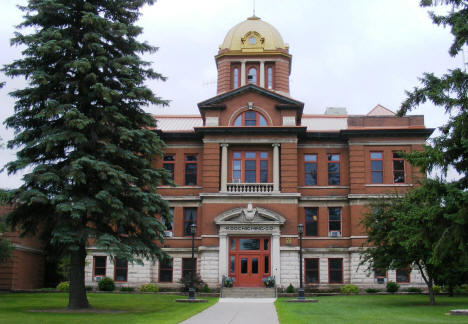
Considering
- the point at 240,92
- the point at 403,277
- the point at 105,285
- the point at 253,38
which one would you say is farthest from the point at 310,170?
the point at 105,285

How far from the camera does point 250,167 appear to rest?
4084 centimetres

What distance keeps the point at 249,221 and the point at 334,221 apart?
6533mm

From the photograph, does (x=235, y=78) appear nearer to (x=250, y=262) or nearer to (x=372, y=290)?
(x=250, y=262)

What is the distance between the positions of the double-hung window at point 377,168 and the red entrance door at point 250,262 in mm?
8921

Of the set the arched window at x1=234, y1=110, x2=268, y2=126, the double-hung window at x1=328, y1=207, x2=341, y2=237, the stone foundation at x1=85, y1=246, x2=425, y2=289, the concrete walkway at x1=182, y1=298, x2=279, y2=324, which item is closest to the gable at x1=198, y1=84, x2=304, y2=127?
the arched window at x1=234, y1=110, x2=268, y2=126

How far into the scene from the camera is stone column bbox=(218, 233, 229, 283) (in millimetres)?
38475

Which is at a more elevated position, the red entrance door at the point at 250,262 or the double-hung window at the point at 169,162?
the double-hung window at the point at 169,162

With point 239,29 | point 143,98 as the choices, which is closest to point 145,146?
point 143,98

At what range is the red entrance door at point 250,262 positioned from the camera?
3881 cm

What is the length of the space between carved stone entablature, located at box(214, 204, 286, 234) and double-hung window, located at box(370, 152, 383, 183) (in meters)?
7.49

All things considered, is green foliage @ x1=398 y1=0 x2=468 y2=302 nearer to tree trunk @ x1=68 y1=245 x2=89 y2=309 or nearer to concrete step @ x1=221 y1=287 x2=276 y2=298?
tree trunk @ x1=68 y1=245 x2=89 y2=309

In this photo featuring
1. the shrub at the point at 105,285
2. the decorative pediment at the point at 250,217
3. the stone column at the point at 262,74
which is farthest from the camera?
the stone column at the point at 262,74

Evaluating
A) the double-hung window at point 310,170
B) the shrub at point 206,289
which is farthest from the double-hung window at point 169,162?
the double-hung window at point 310,170

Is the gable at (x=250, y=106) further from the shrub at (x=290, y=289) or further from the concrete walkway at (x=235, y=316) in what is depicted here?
the concrete walkway at (x=235, y=316)
